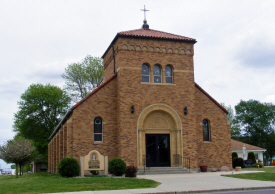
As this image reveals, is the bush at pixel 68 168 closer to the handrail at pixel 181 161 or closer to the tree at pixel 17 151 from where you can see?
the handrail at pixel 181 161

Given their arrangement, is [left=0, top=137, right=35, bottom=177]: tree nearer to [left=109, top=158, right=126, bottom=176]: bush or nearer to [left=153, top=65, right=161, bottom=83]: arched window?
[left=109, top=158, right=126, bottom=176]: bush

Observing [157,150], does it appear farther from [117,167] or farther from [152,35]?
[152,35]

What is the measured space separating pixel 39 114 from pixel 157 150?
32485 millimetres

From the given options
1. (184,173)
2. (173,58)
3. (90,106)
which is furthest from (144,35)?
(184,173)

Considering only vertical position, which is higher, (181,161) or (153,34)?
(153,34)

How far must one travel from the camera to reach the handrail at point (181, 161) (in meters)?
24.2

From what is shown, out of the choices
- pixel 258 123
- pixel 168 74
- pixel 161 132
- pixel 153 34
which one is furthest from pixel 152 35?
pixel 258 123

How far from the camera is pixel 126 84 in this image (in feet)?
79.3

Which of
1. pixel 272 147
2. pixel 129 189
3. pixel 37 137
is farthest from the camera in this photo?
pixel 272 147

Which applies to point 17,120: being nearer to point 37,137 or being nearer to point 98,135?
point 37,137

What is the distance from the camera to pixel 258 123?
2963 inches

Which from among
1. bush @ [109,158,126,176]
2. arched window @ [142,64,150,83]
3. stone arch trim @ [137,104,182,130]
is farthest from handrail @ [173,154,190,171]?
arched window @ [142,64,150,83]

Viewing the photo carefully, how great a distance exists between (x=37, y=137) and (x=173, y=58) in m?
33.5

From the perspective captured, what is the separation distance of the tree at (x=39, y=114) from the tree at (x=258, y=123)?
144 ft
